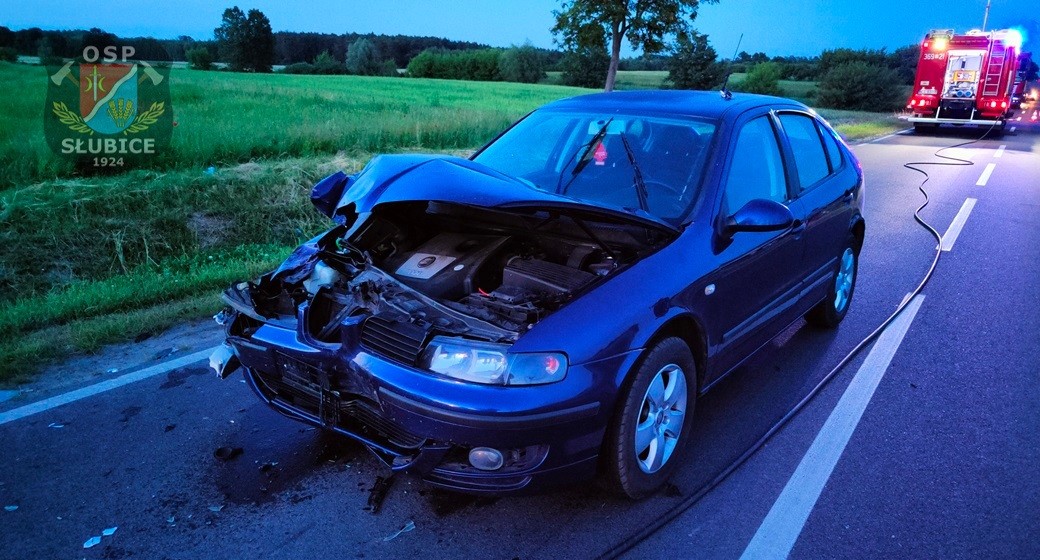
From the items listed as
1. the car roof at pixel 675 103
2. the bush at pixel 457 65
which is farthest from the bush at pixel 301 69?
the car roof at pixel 675 103

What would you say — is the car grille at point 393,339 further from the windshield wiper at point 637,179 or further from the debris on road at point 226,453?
the windshield wiper at point 637,179

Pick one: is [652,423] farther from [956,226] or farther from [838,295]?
[956,226]

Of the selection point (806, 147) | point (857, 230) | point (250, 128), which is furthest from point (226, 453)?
point (250, 128)

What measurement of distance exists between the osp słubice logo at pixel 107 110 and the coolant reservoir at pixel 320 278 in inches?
270

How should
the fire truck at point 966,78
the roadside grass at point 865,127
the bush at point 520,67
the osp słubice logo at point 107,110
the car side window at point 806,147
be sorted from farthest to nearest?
the bush at point 520,67 < the fire truck at point 966,78 < the roadside grass at point 865,127 < the osp słubice logo at point 107,110 < the car side window at point 806,147

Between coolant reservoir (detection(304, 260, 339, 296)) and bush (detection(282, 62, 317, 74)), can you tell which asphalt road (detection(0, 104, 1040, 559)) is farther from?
bush (detection(282, 62, 317, 74))

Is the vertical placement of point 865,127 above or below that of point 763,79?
below

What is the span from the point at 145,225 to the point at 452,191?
5426 millimetres

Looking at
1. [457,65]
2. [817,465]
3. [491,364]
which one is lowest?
[817,465]

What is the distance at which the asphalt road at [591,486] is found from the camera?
2.73 m

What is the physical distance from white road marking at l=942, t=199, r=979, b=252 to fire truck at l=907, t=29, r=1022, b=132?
15464mm

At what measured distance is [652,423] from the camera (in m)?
2.99

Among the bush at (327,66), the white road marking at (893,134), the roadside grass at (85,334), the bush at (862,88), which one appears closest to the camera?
the roadside grass at (85,334)

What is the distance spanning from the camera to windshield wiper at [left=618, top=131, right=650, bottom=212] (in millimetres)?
3537
